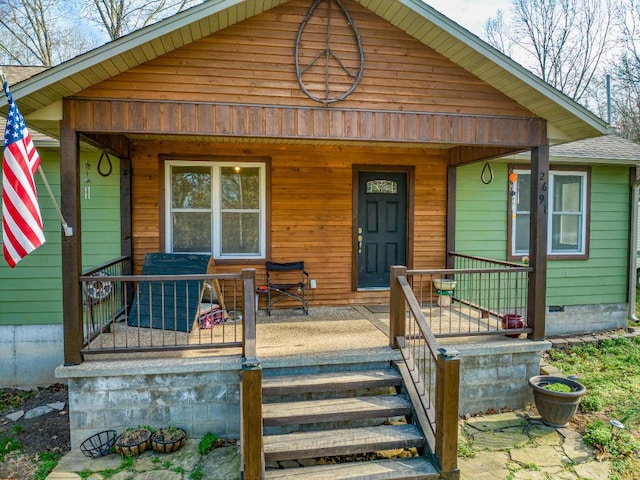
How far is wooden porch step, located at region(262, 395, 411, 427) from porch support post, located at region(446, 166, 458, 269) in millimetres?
3423

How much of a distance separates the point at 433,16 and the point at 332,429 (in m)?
4.16

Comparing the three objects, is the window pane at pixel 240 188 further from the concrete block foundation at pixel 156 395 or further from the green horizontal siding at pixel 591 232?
the green horizontal siding at pixel 591 232

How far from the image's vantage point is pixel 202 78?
440 centimetres

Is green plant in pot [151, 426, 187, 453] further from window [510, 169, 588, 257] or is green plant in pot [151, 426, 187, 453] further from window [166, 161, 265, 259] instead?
window [510, 169, 588, 257]

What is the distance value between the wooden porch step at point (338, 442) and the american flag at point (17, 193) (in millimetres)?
2621

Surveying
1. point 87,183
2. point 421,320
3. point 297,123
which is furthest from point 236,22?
point 421,320

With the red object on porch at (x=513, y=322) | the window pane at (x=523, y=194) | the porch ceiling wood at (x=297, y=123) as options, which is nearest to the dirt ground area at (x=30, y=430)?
the porch ceiling wood at (x=297, y=123)

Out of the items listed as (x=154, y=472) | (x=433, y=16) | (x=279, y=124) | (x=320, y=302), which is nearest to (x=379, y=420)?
(x=154, y=472)

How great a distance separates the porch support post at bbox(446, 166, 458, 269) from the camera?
23.3 ft

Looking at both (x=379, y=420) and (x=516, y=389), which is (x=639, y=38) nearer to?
(x=516, y=389)

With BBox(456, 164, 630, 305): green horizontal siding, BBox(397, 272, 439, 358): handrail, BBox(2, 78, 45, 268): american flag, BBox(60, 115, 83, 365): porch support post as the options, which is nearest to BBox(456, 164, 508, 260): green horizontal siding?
BBox(456, 164, 630, 305): green horizontal siding

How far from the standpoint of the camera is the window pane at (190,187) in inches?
254

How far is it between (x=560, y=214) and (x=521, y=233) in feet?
2.59

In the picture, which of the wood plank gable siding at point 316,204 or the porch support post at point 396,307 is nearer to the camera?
the porch support post at point 396,307
